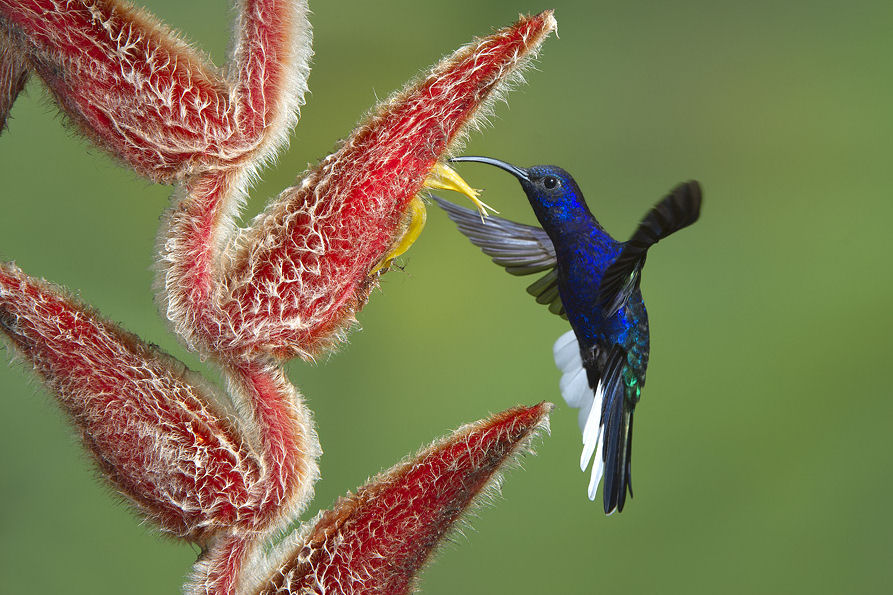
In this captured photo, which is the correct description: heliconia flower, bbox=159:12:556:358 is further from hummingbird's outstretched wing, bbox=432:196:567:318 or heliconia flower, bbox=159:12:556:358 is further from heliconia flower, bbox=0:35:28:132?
hummingbird's outstretched wing, bbox=432:196:567:318

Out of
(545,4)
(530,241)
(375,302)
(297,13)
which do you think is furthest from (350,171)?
(545,4)

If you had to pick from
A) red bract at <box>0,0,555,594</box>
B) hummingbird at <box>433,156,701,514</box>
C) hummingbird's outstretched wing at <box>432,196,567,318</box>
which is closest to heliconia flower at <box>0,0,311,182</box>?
red bract at <box>0,0,555,594</box>

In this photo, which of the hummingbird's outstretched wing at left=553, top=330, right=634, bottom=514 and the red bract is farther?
the hummingbird's outstretched wing at left=553, top=330, right=634, bottom=514

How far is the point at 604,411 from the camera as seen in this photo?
2.19ft

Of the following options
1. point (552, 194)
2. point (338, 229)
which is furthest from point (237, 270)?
point (552, 194)

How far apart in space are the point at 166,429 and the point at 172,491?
0.10ft

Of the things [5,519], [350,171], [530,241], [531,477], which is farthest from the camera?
[531,477]

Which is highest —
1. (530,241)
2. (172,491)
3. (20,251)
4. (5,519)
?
(530,241)

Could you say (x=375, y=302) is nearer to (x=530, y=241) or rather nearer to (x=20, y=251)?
(x=20, y=251)

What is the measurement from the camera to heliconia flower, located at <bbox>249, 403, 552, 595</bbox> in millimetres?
430

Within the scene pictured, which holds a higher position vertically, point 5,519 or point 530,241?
point 530,241

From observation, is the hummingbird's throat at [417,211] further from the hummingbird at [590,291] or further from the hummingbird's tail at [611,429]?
the hummingbird's tail at [611,429]

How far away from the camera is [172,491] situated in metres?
0.44

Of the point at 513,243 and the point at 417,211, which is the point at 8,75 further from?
the point at 513,243
